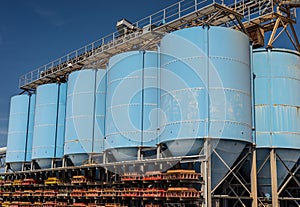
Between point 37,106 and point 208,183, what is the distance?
22.4m

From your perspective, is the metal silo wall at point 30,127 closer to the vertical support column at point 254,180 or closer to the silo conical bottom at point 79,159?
the silo conical bottom at point 79,159

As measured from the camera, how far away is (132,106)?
2878 cm

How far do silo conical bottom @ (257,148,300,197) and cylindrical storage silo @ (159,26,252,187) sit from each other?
8.34 ft

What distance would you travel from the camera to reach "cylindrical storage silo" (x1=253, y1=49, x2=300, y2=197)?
26922mm

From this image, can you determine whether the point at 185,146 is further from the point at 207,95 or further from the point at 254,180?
the point at 254,180

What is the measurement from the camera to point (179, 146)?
24.6 metres

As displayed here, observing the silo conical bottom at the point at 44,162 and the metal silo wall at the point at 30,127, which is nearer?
the silo conical bottom at the point at 44,162

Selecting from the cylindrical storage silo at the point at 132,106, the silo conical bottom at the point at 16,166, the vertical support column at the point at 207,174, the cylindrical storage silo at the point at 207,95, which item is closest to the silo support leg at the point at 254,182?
the cylindrical storage silo at the point at 207,95

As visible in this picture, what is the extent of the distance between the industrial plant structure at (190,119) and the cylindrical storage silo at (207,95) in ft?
0.20

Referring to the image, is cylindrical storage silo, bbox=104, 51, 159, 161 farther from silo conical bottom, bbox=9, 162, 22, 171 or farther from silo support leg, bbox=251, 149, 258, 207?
silo conical bottom, bbox=9, 162, 22, 171

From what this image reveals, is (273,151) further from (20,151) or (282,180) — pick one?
(20,151)

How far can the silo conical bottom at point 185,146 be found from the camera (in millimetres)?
24109

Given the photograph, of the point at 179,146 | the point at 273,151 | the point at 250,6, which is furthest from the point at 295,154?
the point at 250,6

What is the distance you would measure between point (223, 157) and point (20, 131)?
84.5ft
